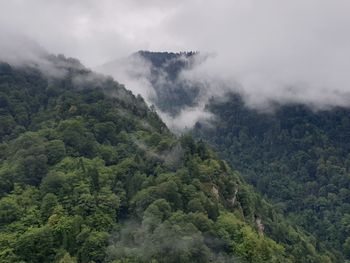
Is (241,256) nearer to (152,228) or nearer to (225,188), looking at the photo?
(152,228)

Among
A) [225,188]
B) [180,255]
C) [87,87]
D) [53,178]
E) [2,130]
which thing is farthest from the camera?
[87,87]

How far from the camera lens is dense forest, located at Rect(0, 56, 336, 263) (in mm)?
84188

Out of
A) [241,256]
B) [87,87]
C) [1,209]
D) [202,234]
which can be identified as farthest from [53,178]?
[87,87]

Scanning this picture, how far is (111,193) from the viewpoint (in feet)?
327

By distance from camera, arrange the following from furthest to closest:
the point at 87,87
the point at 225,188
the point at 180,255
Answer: the point at 87,87
the point at 225,188
the point at 180,255

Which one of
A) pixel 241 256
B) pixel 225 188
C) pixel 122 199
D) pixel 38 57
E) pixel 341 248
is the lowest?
pixel 241 256

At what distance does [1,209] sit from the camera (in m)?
91.6

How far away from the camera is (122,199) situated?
3925 inches

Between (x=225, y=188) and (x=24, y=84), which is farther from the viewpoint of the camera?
(x=24, y=84)

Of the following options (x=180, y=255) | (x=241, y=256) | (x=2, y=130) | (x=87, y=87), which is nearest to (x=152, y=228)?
(x=180, y=255)

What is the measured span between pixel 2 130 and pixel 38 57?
5162 cm

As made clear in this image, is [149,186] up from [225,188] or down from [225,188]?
down

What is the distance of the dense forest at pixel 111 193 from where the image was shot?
84188 millimetres

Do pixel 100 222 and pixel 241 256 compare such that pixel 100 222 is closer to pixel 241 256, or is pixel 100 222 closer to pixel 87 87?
pixel 241 256
